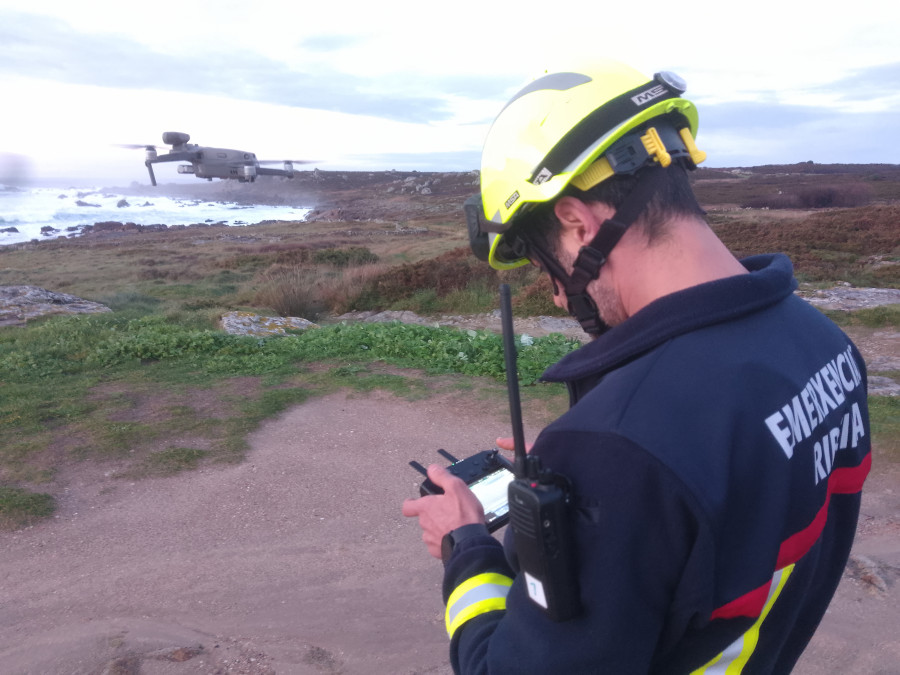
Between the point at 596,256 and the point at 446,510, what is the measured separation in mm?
726

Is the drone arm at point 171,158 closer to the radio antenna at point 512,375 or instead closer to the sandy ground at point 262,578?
the sandy ground at point 262,578

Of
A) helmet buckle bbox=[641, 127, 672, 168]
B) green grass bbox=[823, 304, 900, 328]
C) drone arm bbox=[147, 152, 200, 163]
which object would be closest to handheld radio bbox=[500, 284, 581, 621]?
helmet buckle bbox=[641, 127, 672, 168]

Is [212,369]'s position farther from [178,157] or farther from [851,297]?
[851,297]

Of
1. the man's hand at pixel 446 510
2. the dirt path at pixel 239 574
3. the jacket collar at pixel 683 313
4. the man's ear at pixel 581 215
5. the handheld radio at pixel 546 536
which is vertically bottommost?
the dirt path at pixel 239 574

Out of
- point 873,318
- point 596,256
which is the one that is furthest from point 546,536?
point 873,318

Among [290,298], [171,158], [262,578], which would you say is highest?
[171,158]

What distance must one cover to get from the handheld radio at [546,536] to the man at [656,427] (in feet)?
0.07

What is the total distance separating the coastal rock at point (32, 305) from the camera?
1231cm

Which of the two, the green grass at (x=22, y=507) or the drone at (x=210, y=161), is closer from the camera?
the green grass at (x=22, y=507)

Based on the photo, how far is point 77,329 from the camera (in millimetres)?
9922

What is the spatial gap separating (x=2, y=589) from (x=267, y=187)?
8598 cm

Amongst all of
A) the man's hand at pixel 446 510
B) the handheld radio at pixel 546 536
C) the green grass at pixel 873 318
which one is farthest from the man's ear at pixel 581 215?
the green grass at pixel 873 318

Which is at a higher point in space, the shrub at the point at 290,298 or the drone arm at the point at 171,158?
the drone arm at the point at 171,158

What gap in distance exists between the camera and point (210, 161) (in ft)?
58.1
